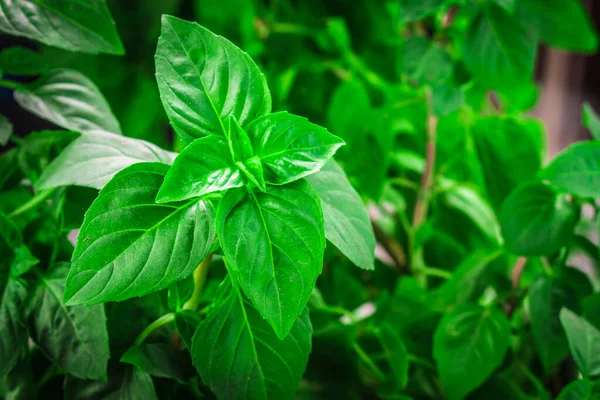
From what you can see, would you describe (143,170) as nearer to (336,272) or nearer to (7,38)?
(336,272)

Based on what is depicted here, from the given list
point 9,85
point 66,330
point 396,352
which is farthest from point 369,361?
point 9,85

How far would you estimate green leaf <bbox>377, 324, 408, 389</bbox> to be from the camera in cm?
47

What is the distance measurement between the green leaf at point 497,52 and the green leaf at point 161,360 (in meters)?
0.40

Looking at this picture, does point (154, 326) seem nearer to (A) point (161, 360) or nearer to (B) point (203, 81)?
(A) point (161, 360)

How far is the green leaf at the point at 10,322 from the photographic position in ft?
1.14

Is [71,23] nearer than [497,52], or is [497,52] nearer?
[71,23]

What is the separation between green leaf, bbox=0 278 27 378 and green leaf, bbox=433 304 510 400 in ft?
1.04

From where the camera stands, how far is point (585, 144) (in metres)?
0.46

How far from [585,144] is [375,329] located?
24cm

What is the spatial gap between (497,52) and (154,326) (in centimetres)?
42

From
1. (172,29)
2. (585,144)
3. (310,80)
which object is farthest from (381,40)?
(172,29)

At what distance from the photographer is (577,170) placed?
1.45ft

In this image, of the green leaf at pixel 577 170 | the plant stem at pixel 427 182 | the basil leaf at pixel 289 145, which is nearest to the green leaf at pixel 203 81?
the basil leaf at pixel 289 145

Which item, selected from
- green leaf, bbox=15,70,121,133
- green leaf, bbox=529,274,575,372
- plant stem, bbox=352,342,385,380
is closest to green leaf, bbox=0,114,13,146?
green leaf, bbox=15,70,121,133
